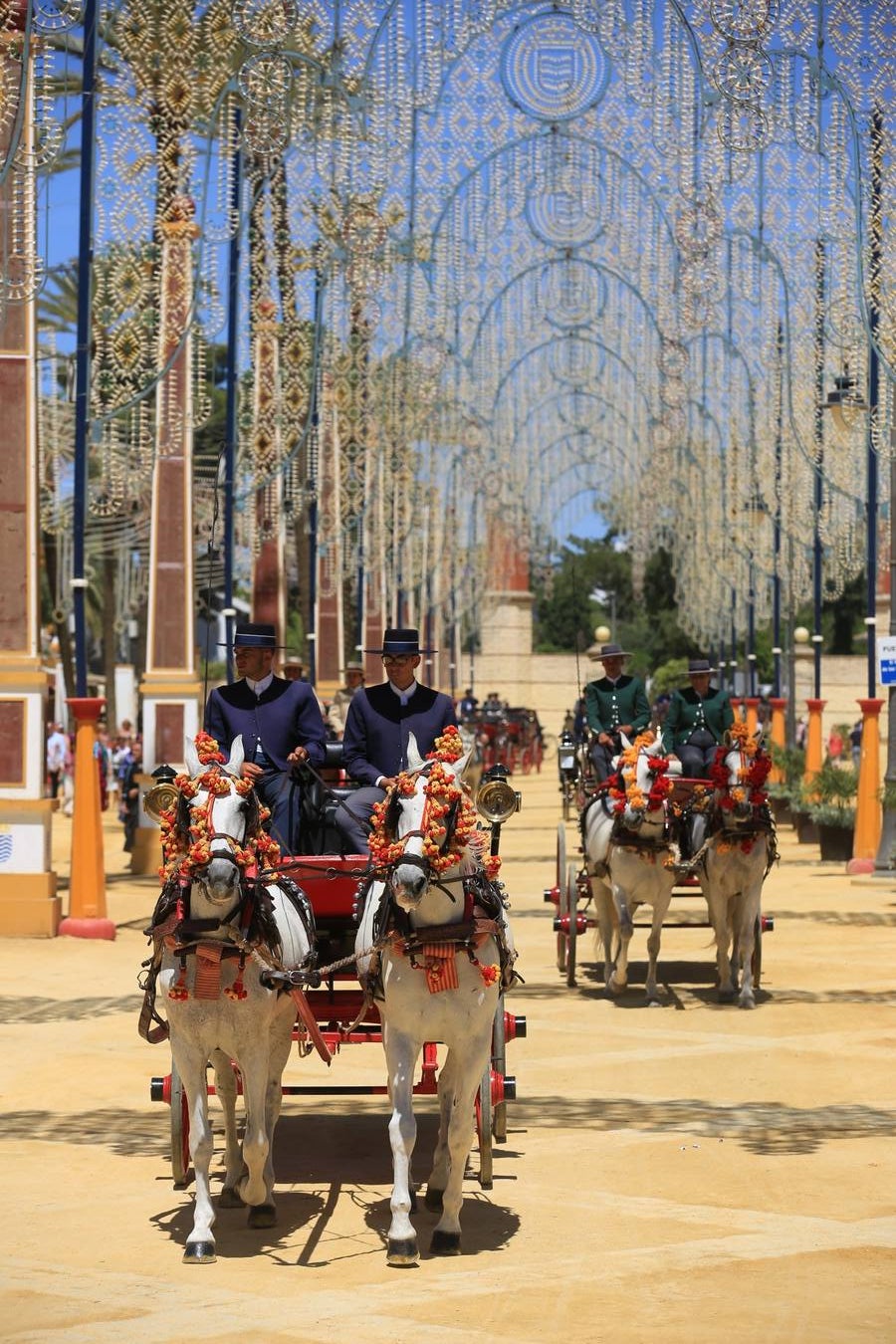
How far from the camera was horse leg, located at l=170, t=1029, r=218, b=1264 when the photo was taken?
8508 millimetres

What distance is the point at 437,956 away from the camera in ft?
28.7

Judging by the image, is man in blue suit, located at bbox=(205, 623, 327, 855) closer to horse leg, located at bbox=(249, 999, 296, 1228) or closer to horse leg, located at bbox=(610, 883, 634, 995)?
horse leg, located at bbox=(249, 999, 296, 1228)

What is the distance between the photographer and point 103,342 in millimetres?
Answer: 27047

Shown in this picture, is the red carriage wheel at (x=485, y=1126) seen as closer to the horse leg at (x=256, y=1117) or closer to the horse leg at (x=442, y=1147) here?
the horse leg at (x=442, y=1147)

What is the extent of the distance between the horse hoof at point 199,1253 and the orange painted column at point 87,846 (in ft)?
39.0

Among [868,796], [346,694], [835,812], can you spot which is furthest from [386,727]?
[346,694]

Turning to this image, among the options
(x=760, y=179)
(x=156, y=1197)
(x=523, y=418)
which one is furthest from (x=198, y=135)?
(x=523, y=418)

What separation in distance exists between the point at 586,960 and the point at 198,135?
9.63 m

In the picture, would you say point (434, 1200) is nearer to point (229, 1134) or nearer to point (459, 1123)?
point (459, 1123)

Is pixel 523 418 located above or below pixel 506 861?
above

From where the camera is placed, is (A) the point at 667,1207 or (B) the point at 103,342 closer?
(A) the point at 667,1207

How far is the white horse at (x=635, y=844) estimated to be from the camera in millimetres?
15656

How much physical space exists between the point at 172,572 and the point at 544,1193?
18.2 m

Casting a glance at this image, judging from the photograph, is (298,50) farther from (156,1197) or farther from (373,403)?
(373,403)
